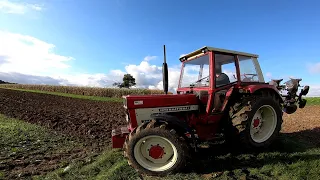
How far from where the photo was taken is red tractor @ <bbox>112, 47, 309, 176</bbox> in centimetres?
467

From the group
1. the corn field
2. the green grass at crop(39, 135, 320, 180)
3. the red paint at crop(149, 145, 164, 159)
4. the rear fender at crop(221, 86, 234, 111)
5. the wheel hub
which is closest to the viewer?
the green grass at crop(39, 135, 320, 180)

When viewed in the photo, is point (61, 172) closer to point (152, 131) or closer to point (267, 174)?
point (152, 131)

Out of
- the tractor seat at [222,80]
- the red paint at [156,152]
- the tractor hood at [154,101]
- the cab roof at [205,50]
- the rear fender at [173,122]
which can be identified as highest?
the cab roof at [205,50]

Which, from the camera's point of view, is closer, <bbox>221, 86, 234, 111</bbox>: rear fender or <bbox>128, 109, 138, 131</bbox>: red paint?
<bbox>128, 109, 138, 131</bbox>: red paint

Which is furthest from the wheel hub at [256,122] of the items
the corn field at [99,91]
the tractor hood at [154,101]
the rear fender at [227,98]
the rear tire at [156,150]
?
the corn field at [99,91]

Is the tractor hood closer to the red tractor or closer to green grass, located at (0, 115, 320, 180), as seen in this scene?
the red tractor

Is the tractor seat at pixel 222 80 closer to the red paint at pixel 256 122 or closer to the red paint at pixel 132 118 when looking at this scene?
the red paint at pixel 256 122

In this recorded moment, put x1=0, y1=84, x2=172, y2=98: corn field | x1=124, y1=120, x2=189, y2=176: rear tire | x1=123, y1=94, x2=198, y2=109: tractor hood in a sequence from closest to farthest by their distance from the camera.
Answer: x1=124, y1=120, x2=189, y2=176: rear tire < x1=123, y1=94, x2=198, y2=109: tractor hood < x1=0, y1=84, x2=172, y2=98: corn field

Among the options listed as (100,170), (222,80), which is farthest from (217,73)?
(100,170)

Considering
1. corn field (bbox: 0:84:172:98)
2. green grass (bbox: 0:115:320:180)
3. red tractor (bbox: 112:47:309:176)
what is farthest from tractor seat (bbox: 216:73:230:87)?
corn field (bbox: 0:84:172:98)

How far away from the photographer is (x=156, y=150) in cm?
477

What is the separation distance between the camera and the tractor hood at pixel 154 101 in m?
5.07

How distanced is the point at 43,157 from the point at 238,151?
4.58m

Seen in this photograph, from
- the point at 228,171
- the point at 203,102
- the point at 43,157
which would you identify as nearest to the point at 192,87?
the point at 203,102
